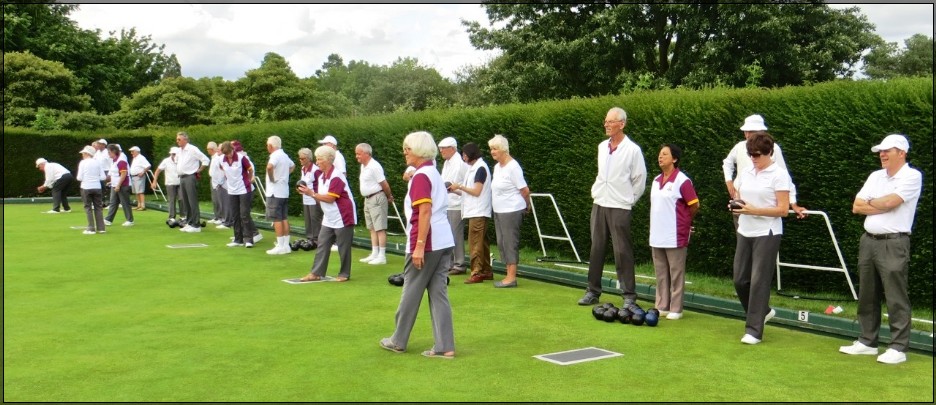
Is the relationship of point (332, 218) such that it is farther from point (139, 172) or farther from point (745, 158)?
point (139, 172)

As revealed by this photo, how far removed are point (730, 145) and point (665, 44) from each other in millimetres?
19438

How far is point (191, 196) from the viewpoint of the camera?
56.6 feet

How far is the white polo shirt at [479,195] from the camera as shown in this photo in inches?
411

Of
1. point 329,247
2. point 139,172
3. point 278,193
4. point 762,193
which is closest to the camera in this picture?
point 762,193

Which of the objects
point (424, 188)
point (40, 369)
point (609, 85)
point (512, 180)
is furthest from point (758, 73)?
point (40, 369)

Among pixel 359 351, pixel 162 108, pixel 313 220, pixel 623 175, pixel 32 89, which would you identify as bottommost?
pixel 359 351

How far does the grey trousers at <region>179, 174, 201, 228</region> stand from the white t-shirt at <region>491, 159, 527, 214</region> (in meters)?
8.82

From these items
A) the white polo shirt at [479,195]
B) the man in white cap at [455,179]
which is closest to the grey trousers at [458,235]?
the man in white cap at [455,179]

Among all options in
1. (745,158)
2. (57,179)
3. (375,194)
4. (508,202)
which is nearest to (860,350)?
(745,158)

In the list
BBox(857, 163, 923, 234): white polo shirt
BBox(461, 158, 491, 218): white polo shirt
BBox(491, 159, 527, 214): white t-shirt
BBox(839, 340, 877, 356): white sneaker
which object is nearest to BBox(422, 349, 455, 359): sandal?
BBox(839, 340, 877, 356): white sneaker

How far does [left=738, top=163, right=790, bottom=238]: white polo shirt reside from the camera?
6.90m

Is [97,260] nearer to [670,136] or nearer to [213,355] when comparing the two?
[213,355]

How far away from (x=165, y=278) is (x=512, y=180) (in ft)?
14.6

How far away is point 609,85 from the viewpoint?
28.9 meters
